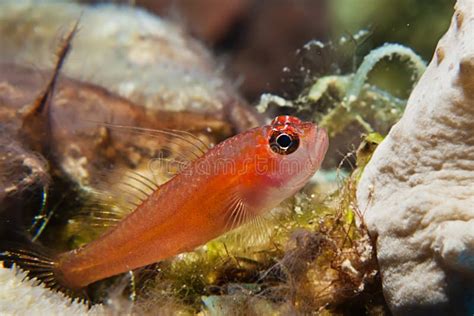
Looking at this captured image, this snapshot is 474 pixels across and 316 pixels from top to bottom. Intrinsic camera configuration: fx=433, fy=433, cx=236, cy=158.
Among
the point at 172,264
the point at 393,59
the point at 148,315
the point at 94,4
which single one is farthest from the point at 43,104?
the point at 393,59

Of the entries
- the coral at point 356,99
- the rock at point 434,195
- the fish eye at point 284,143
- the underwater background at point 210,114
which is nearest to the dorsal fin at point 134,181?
the underwater background at point 210,114

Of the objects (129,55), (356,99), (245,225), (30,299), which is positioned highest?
(129,55)

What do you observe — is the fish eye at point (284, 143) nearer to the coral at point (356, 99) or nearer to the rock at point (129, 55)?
the coral at point (356, 99)

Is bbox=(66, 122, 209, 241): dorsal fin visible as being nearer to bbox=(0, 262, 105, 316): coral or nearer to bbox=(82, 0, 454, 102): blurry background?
bbox=(0, 262, 105, 316): coral

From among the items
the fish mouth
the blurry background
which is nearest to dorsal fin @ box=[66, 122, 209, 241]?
the fish mouth

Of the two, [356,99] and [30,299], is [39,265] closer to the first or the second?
[30,299]

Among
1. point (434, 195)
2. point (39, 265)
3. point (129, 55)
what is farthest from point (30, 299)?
point (129, 55)
